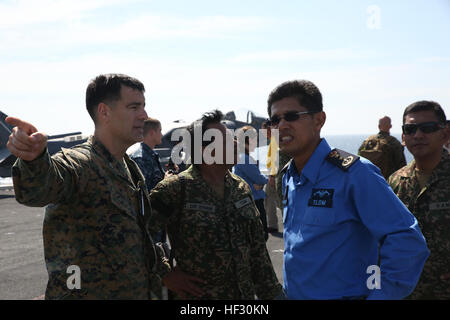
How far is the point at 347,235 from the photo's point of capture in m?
1.97

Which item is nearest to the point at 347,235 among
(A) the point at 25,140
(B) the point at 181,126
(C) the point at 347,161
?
(C) the point at 347,161

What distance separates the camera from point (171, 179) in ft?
10.2

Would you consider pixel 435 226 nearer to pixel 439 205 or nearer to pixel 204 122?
pixel 439 205

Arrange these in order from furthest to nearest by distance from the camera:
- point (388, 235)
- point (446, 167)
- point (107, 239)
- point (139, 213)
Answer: point (446, 167), point (139, 213), point (107, 239), point (388, 235)

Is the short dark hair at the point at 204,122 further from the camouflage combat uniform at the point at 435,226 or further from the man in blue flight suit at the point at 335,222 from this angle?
the camouflage combat uniform at the point at 435,226

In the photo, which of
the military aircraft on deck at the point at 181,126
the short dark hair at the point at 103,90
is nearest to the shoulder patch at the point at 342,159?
the short dark hair at the point at 103,90

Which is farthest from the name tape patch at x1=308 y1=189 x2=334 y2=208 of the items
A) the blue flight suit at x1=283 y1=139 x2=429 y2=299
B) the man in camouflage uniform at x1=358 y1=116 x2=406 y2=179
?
the man in camouflage uniform at x1=358 y1=116 x2=406 y2=179

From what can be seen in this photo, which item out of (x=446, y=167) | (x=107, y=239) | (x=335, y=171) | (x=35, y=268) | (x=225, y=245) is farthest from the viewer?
(x=35, y=268)

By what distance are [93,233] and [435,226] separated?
2663 millimetres

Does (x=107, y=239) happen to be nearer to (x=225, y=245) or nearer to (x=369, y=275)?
(x=225, y=245)

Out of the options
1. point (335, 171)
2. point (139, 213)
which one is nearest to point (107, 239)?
point (139, 213)

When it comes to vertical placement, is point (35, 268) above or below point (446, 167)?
below

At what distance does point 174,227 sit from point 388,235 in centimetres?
168

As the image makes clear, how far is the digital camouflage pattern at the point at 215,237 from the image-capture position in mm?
2945
